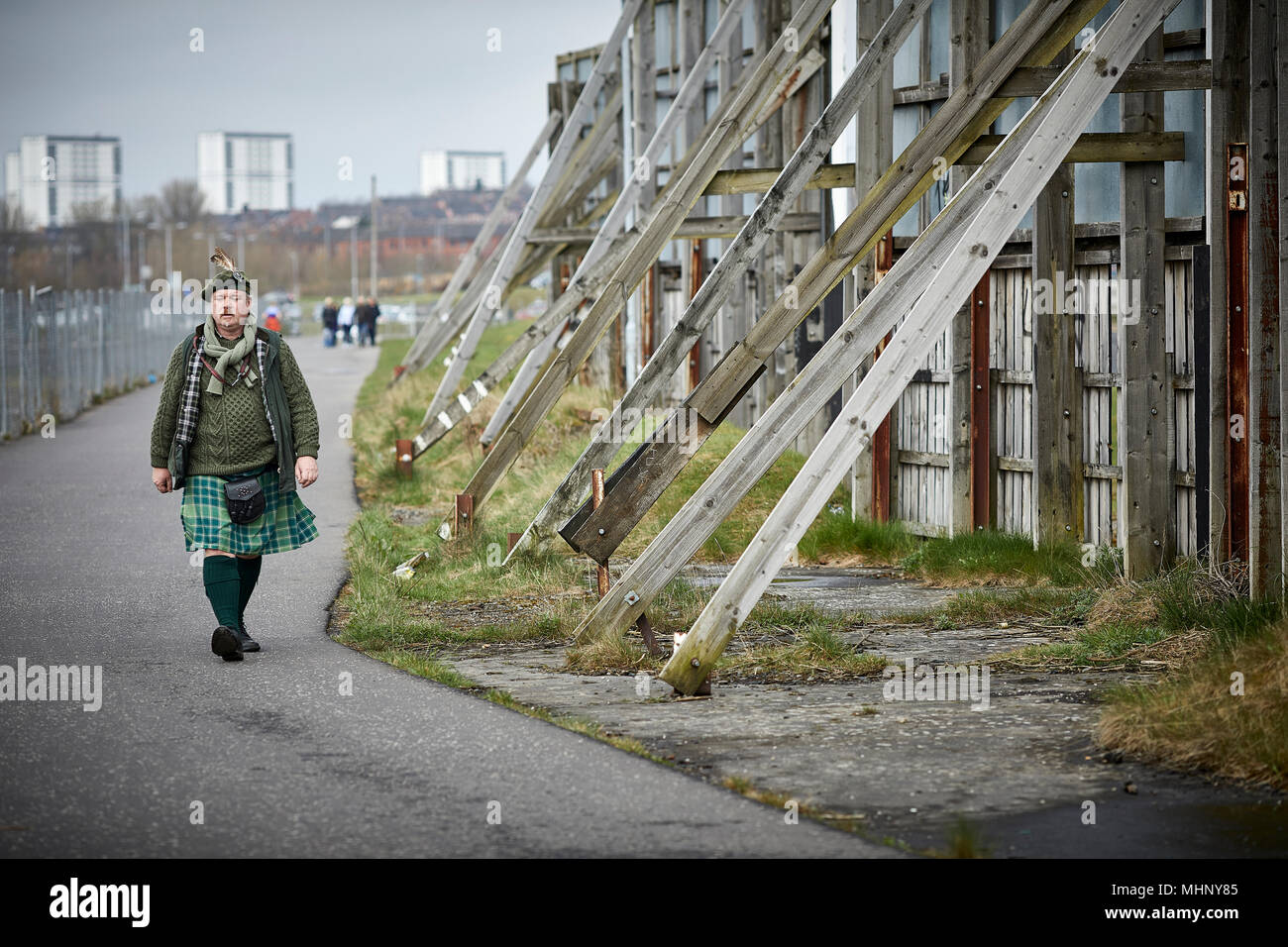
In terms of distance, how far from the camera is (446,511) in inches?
559

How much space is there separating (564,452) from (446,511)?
1.48m

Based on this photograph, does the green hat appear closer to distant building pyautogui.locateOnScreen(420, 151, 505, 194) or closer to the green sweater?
the green sweater

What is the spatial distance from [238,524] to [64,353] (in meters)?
19.5

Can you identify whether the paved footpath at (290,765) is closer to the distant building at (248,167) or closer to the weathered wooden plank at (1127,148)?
the weathered wooden plank at (1127,148)

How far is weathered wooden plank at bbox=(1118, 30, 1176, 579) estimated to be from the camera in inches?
376

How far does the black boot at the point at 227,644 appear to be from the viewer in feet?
25.7

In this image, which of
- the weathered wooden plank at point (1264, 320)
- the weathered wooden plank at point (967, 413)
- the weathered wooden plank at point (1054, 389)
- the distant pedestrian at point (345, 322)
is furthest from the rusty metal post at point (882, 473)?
the distant pedestrian at point (345, 322)

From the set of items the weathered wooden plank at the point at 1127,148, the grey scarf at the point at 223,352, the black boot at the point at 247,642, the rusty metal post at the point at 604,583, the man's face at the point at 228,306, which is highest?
the weathered wooden plank at the point at 1127,148

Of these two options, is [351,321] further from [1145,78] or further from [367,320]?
[1145,78]

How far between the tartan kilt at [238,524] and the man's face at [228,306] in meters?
0.77

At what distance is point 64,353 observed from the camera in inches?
1026

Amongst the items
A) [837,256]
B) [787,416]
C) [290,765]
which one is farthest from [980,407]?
[290,765]
